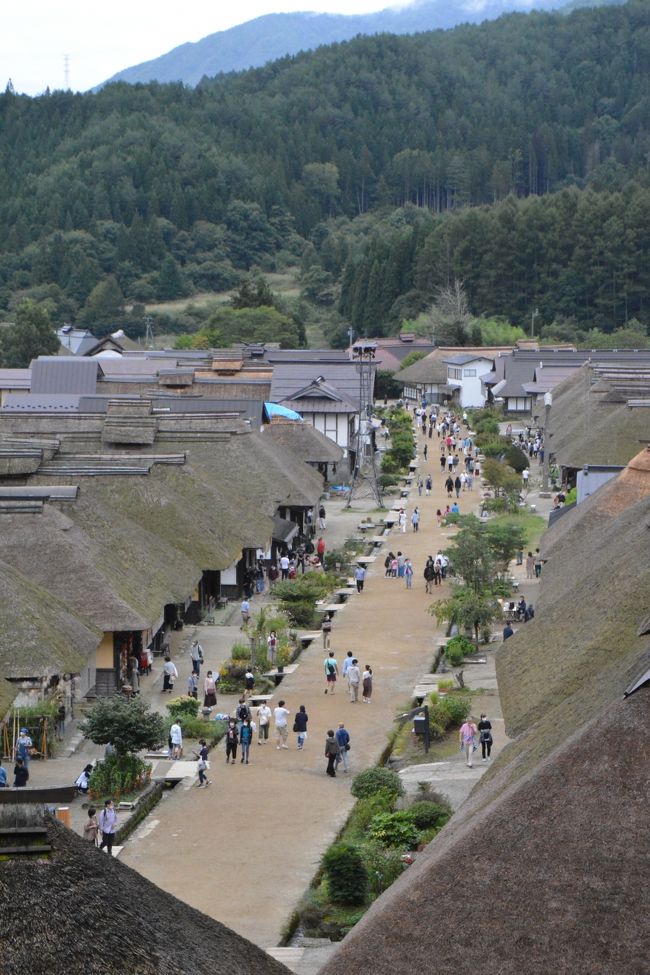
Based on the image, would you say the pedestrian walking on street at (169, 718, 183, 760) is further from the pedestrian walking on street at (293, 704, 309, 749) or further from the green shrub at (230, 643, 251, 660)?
the green shrub at (230, 643, 251, 660)

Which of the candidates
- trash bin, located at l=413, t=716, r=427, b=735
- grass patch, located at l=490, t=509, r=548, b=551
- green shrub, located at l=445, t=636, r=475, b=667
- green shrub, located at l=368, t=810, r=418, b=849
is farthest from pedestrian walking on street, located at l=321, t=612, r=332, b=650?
green shrub, located at l=368, t=810, r=418, b=849

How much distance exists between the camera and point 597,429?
4691cm

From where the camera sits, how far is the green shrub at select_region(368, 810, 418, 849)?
65.9 ft

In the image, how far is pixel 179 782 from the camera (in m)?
24.5

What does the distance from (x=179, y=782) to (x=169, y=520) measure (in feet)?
37.5

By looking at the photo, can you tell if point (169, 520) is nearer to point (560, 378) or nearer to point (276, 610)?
point (276, 610)

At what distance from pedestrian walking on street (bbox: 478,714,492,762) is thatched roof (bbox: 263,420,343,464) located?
30.0 m

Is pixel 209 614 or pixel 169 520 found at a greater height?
pixel 169 520

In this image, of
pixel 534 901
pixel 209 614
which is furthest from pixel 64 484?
pixel 534 901

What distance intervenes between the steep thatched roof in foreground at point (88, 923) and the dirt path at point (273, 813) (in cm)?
→ 738

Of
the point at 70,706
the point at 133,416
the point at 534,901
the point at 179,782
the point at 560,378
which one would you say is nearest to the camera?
the point at 534,901

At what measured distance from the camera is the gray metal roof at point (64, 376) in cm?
6209

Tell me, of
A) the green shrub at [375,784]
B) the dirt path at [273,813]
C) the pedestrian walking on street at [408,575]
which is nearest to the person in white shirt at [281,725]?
the dirt path at [273,813]

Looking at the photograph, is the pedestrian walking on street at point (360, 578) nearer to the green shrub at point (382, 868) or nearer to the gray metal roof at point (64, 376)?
the green shrub at point (382, 868)
